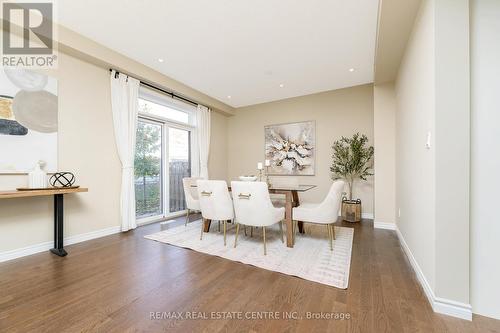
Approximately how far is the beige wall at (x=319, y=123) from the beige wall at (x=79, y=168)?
3.25m

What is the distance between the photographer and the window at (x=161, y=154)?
418cm

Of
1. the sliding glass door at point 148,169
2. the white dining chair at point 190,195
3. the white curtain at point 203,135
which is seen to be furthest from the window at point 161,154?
the white dining chair at point 190,195

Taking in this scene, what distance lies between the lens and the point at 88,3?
2307 mm

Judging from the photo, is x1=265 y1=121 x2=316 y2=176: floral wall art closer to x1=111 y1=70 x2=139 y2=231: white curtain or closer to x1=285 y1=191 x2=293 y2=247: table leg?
x1=285 y1=191 x2=293 y2=247: table leg

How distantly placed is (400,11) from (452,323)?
8.69 feet

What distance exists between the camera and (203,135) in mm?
5367

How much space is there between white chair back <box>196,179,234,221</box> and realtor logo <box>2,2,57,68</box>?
2584 mm

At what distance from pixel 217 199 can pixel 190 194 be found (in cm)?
107

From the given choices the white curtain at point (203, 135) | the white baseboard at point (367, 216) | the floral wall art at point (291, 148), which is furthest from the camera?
the white curtain at point (203, 135)

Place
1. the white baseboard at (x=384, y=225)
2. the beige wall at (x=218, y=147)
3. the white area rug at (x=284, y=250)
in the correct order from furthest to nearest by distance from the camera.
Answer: the beige wall at (x=218, y=147) < the white baseboard at (x=384, y=225) < the white area rug at (x=284, y=250)

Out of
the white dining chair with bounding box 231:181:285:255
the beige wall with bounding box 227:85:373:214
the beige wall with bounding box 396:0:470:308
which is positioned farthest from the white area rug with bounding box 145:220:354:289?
the beige wall with bounding box 227:85:373:214

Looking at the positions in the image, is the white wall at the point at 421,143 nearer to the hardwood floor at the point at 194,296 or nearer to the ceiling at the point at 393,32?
the ceiling at the point at 393,32

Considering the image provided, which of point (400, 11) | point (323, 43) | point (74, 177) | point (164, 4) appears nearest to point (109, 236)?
point (74, 177)

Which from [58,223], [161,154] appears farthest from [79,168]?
[161,154]
